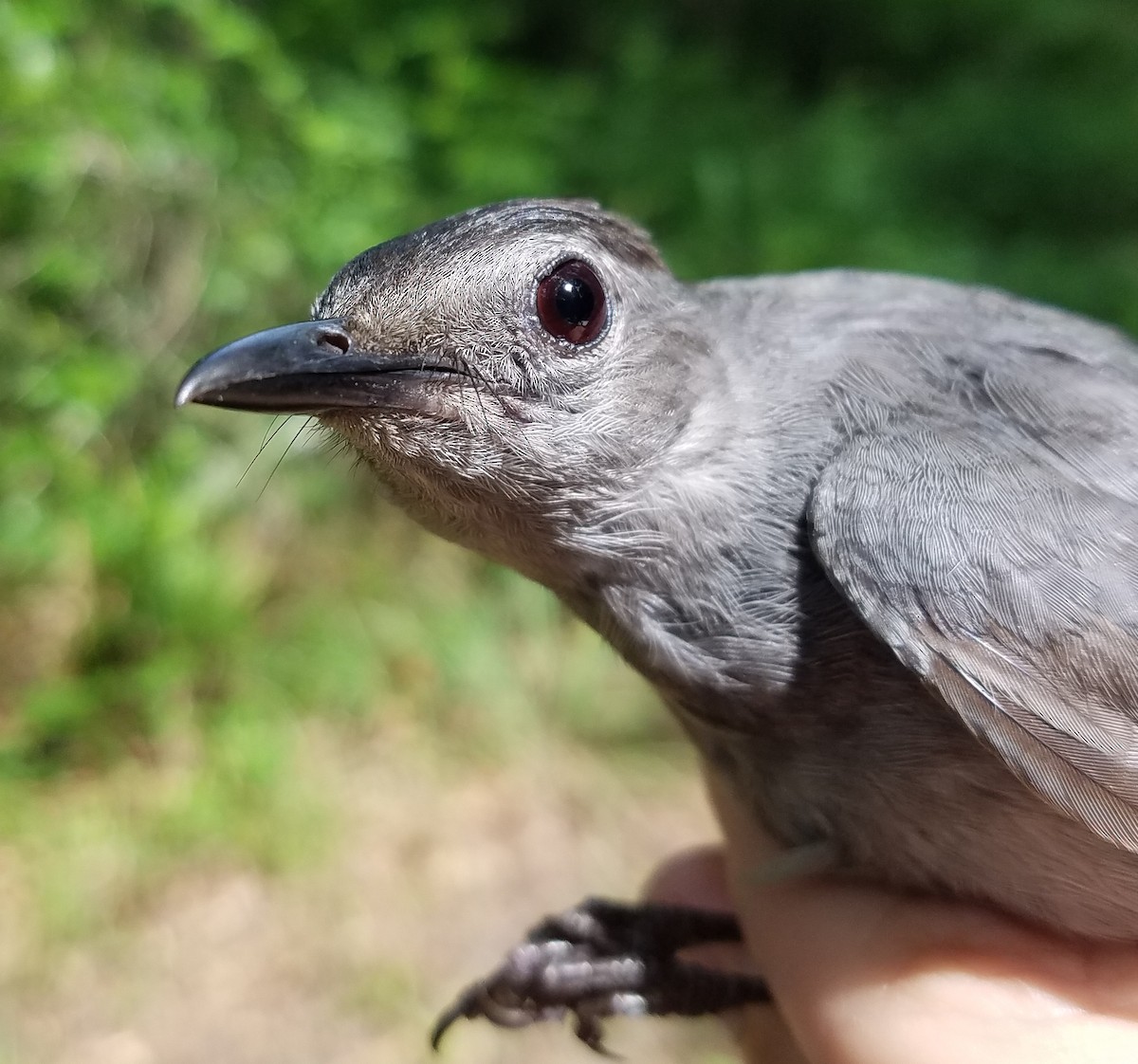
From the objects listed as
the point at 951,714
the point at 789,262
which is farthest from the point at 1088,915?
the point at 789,262

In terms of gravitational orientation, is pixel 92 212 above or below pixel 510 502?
above

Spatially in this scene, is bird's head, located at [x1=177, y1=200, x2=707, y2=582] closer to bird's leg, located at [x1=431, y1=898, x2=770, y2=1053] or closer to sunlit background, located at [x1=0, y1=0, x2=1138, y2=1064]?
bird's leg, located at [x1=431, y1=898, x2=770, y2=1053]

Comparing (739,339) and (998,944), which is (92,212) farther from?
(998,944)

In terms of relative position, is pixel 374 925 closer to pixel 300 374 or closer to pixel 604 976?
pixel 604 976

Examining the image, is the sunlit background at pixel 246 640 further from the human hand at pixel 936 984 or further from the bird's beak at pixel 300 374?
the bird's beak at pixel 300 374

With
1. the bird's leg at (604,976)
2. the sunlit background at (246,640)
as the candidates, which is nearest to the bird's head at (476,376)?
the bird's leg at (604,976)

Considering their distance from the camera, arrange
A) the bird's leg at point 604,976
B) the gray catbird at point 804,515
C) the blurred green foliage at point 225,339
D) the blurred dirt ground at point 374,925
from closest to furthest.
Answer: the gray catbird at point 804,515 → the bird's leg at point 604,976 → the blurred dirt ground at point 374,925 → the blurred green foliage at point 225,339

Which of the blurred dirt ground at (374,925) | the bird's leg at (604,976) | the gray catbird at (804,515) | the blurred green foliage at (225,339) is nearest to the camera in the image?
the gray catbird at (804,515)

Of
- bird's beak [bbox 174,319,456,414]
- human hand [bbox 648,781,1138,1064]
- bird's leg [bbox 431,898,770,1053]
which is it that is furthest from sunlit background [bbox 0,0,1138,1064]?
bird's beak [bbox 174,319,456,414]
